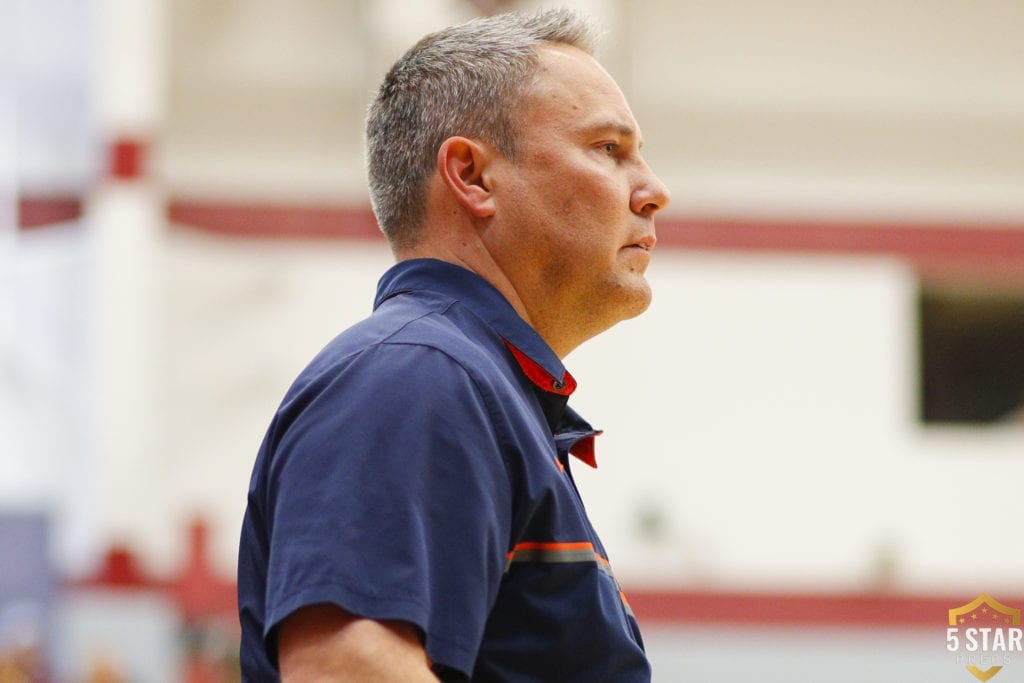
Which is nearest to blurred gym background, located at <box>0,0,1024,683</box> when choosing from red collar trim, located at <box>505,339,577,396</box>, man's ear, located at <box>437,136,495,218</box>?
man's ear, located at <box>437,136,495,218</box>

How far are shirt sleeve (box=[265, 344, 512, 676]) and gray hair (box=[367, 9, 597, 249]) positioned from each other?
52cm

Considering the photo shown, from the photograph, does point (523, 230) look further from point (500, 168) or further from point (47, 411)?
point (47, 411)

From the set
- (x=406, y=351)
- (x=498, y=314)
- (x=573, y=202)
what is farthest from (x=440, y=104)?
(x=406, y=351)

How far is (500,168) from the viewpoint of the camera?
7.00 feet

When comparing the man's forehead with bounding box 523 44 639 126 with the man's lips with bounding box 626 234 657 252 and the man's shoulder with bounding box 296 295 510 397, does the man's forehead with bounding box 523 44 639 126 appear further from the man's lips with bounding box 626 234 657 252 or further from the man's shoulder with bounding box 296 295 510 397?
the man's shoulder with bounding box 296 295 510 397

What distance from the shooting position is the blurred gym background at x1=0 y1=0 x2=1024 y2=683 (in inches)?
400

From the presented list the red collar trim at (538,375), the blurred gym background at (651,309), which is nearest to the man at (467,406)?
the red collar trim at (538,375)

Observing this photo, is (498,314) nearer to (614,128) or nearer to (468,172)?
(468,172)

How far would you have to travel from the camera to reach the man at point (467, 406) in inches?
62.0

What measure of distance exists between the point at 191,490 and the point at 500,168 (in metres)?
8.73

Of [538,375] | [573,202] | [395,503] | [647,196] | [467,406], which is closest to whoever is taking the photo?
[395,503]

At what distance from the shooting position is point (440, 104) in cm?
217

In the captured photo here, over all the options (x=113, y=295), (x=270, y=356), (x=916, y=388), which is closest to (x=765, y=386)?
(x=916, y=388)

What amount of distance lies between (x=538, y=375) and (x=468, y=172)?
0.34 m
